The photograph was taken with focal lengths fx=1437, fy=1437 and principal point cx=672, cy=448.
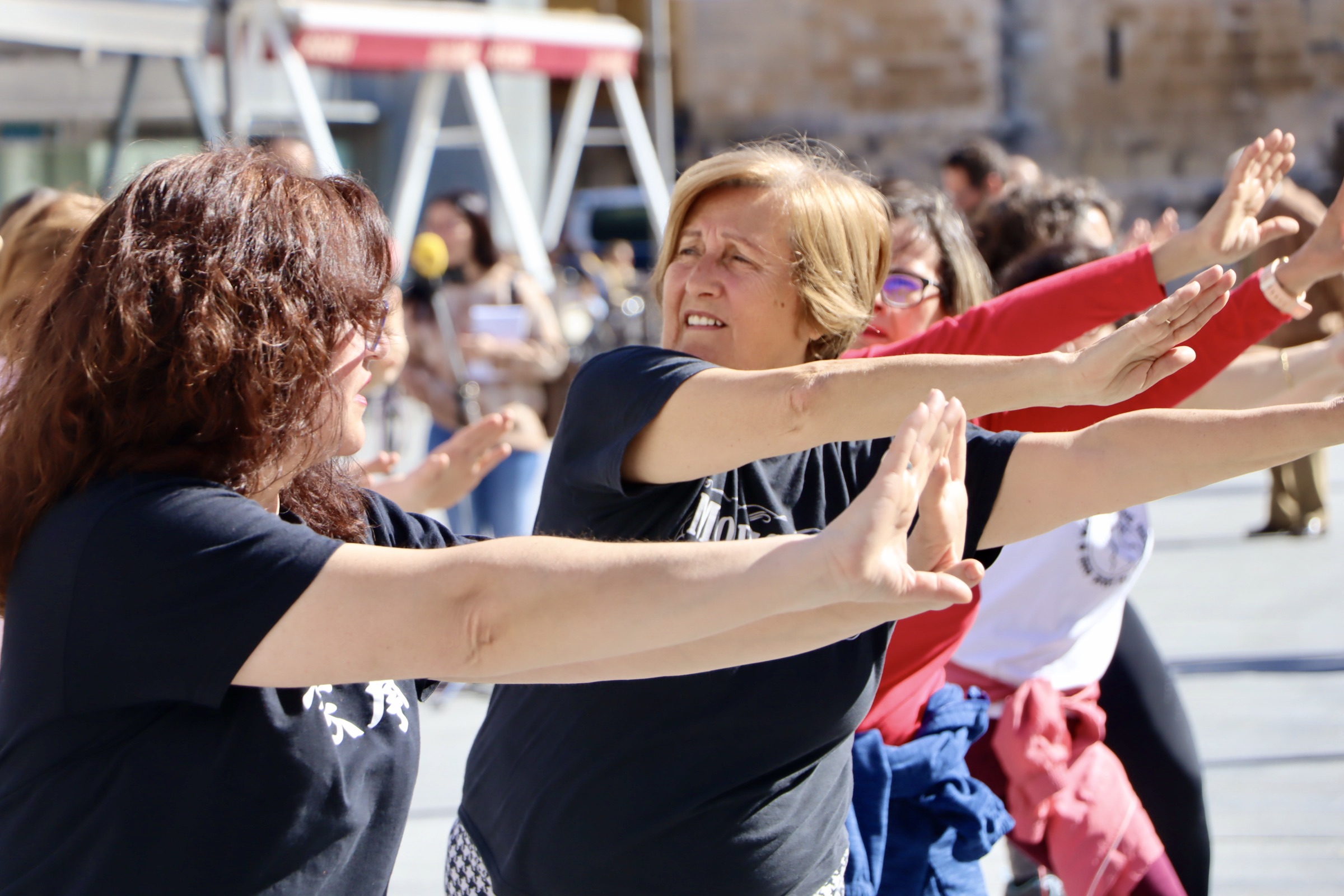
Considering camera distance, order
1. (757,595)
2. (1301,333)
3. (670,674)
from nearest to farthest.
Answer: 1. (757,595)
2. (670,674)
3. (1301,333)

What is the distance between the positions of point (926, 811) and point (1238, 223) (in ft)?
3.71

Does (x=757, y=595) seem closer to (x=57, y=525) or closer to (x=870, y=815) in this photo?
(x=57, y=525)

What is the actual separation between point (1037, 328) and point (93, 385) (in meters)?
1.49

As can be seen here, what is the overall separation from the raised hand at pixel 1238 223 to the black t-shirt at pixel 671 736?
690 millimetres

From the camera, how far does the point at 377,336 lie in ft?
5.12

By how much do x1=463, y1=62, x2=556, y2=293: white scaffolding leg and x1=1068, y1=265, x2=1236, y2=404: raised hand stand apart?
10662 millimetres

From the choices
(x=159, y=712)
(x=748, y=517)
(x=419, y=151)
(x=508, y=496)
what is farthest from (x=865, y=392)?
(x=419, y=151)

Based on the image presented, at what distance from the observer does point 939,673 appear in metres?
2.46

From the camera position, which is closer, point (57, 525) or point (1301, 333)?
point (57, 525)

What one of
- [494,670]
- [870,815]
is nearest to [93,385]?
[494,670]

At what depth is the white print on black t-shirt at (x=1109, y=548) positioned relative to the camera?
277 centimetres

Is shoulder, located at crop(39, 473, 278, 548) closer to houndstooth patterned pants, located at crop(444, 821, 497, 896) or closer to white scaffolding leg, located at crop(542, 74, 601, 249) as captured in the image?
houndstooth patterned pants, located at crop(444, 821, 497, 896)

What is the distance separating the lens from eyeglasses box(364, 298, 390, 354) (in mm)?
1550

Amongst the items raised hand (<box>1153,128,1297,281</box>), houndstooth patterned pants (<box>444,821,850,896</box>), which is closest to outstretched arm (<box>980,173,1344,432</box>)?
raised hand (<box>1153,128,1297,281</box>)
